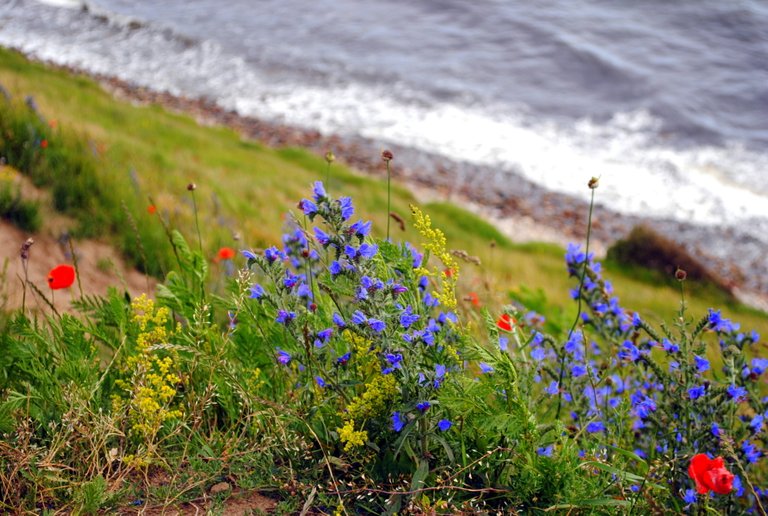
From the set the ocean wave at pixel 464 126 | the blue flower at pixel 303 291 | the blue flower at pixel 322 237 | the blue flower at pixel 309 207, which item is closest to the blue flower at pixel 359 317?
the blue flower at pixel 322 237

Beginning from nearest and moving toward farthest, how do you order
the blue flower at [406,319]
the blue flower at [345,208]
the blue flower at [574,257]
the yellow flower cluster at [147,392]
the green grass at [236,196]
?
the blue flower at [406,319] → the blue flower at [345,208] → the yellow flower cluster at [147,392] → the blue flower at [574,257] → the green grass at [236,196]

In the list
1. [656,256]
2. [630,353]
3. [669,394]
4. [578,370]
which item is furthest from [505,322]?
[656,256]

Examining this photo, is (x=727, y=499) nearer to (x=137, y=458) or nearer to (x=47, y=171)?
(x=137, y=458)

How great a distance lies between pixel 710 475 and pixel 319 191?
1.58m

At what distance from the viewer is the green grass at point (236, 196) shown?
612 centimetres

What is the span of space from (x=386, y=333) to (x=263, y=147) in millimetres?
17026

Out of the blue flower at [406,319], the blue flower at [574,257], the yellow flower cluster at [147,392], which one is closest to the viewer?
the blue flower at [406,319]

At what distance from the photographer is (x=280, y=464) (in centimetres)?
276

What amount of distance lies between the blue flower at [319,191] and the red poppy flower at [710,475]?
1520 millimetres

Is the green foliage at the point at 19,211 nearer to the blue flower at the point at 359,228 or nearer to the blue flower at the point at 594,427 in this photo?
the blue flower at the point at 359,228

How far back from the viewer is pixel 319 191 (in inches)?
93.7

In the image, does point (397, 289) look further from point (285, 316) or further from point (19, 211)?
point (19, 211)

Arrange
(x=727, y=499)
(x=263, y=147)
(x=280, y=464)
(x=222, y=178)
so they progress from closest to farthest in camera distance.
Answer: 1. (x=280, y=464)
2. (x=727, y=499)
3. (x=222, y=178)
4. (x=263, y=147)

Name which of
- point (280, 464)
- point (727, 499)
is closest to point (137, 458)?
point (280, 464)
